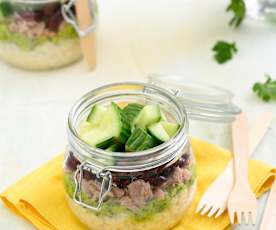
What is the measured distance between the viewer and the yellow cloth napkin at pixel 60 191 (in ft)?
3.00

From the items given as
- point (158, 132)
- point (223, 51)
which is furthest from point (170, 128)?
point (223, 51)

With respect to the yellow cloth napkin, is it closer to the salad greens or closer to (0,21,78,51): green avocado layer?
the salad greens

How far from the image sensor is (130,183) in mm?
820

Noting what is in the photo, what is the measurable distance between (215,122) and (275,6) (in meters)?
0.48

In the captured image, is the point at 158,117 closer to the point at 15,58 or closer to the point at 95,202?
the point at 95,202

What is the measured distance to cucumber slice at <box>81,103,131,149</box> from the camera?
853 millimetres

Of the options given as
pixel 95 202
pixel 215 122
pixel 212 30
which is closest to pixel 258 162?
pixel 215 122

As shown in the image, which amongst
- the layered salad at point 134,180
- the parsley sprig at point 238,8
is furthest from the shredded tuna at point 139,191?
the parsley sprig at point 238,8

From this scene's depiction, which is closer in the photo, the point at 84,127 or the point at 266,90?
the point at 84,127

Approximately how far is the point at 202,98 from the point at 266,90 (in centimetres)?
20

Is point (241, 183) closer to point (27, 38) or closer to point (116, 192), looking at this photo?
point (116, 192)

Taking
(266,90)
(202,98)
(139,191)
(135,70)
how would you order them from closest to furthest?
(139,191)
(202,98)
(266,90)
(135,70)

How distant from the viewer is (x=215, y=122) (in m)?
1.13

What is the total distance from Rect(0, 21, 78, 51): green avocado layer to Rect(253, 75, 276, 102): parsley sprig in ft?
1.34
